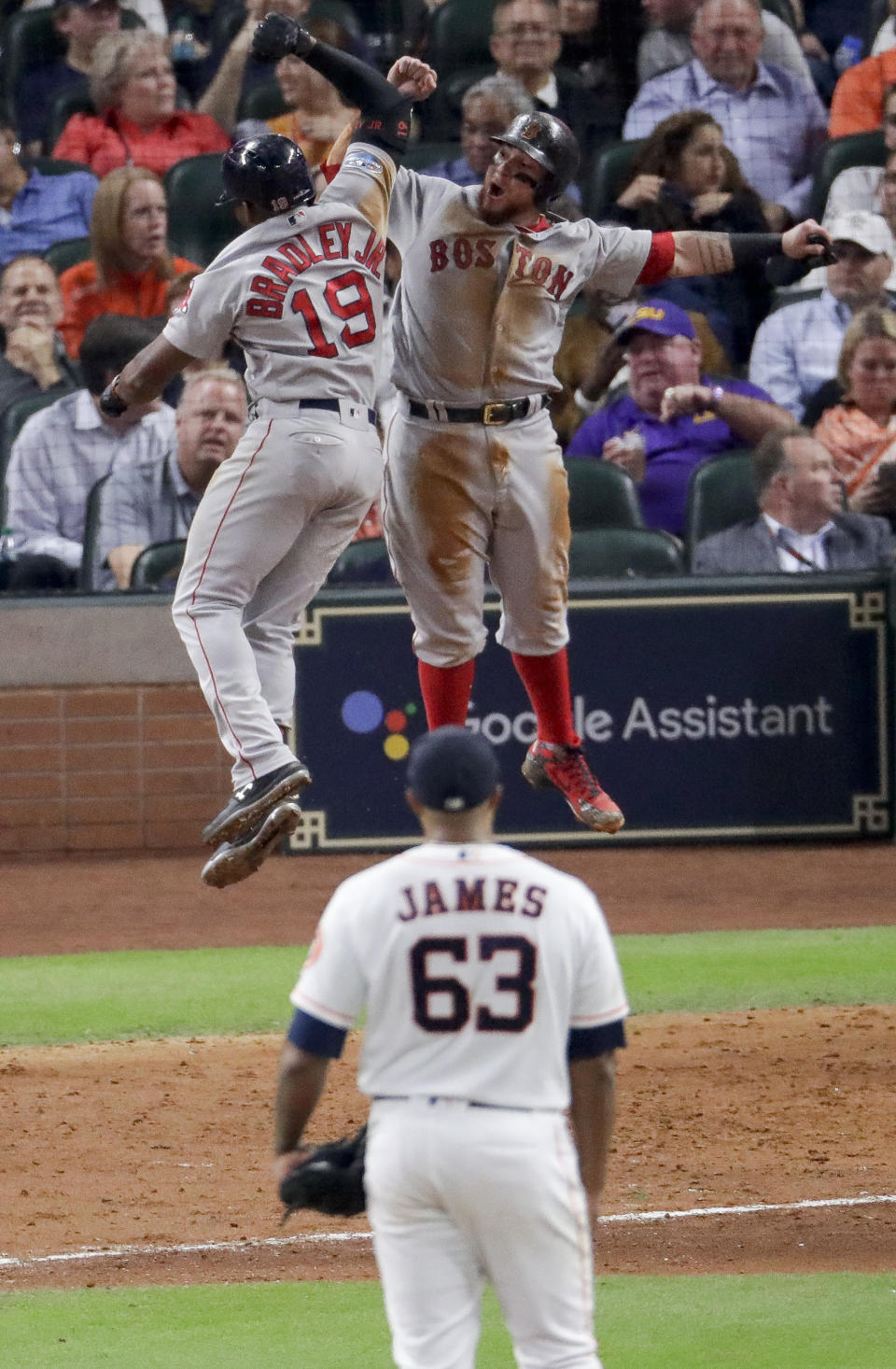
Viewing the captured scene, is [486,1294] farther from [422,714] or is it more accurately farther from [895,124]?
[895,124]

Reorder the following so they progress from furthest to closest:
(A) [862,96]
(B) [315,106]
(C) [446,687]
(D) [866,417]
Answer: (A) [862,96]
(B) [315,106]
(D) [866,417]
(C) [446,687]

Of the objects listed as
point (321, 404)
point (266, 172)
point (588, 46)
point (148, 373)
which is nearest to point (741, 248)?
point (321, 404)

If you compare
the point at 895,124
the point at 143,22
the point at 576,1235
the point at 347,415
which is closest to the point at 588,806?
the point at 347,415

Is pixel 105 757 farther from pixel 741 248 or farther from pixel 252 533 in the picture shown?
pixel 741 248

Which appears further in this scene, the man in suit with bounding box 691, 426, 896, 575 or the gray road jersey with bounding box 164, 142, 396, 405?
the man in suit with bounding box 691, 426, 896, 575

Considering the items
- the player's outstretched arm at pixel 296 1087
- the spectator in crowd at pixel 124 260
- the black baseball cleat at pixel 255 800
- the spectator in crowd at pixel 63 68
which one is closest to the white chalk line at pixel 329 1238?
the black baseball cleat at pixel 255 800

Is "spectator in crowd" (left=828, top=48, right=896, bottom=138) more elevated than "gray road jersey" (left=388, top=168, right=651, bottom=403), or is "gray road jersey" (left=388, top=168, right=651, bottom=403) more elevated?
"spectator in crowd" (left=828, top=48, right=896, bottom=138)

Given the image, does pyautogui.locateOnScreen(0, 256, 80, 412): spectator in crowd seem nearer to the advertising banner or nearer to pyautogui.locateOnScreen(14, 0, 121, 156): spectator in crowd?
the advertising banner

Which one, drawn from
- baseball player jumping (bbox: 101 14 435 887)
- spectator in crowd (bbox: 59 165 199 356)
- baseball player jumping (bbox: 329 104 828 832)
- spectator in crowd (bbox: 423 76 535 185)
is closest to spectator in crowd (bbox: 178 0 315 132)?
spectator in crowd (bbox: 423 76 535 185)
